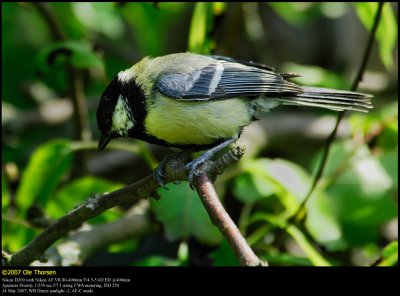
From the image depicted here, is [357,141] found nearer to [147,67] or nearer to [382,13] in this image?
[382,13]

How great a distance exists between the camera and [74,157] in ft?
12.6

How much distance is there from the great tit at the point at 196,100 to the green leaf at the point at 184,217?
390mm

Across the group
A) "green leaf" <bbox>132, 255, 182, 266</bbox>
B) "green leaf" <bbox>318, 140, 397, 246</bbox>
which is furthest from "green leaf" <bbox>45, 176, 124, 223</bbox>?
"green leaf" <bbox>318, 140, 397, 246</bbox>

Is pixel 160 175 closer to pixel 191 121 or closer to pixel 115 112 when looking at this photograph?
pixel 191 121

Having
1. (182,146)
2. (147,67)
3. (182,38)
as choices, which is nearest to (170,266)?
(182,146)

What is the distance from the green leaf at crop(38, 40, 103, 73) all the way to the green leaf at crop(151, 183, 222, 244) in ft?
2.22

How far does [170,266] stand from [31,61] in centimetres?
202

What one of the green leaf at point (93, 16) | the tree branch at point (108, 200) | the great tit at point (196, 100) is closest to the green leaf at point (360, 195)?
the great tit at point (196, 100)

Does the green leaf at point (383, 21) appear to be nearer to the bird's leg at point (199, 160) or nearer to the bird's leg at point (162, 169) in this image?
the bird's leg at point (199, 160)

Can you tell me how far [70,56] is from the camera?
300 cm

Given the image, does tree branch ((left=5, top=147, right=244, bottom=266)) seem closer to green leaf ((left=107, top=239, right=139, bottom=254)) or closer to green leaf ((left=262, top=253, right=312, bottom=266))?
green leaf ((left=262, top=253, right=312, bottom=266))

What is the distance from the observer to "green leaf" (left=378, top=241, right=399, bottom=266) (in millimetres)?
2412

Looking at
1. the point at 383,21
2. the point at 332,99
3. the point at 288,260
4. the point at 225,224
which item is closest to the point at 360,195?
the point at 332,99

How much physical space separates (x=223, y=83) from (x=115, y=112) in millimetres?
452
